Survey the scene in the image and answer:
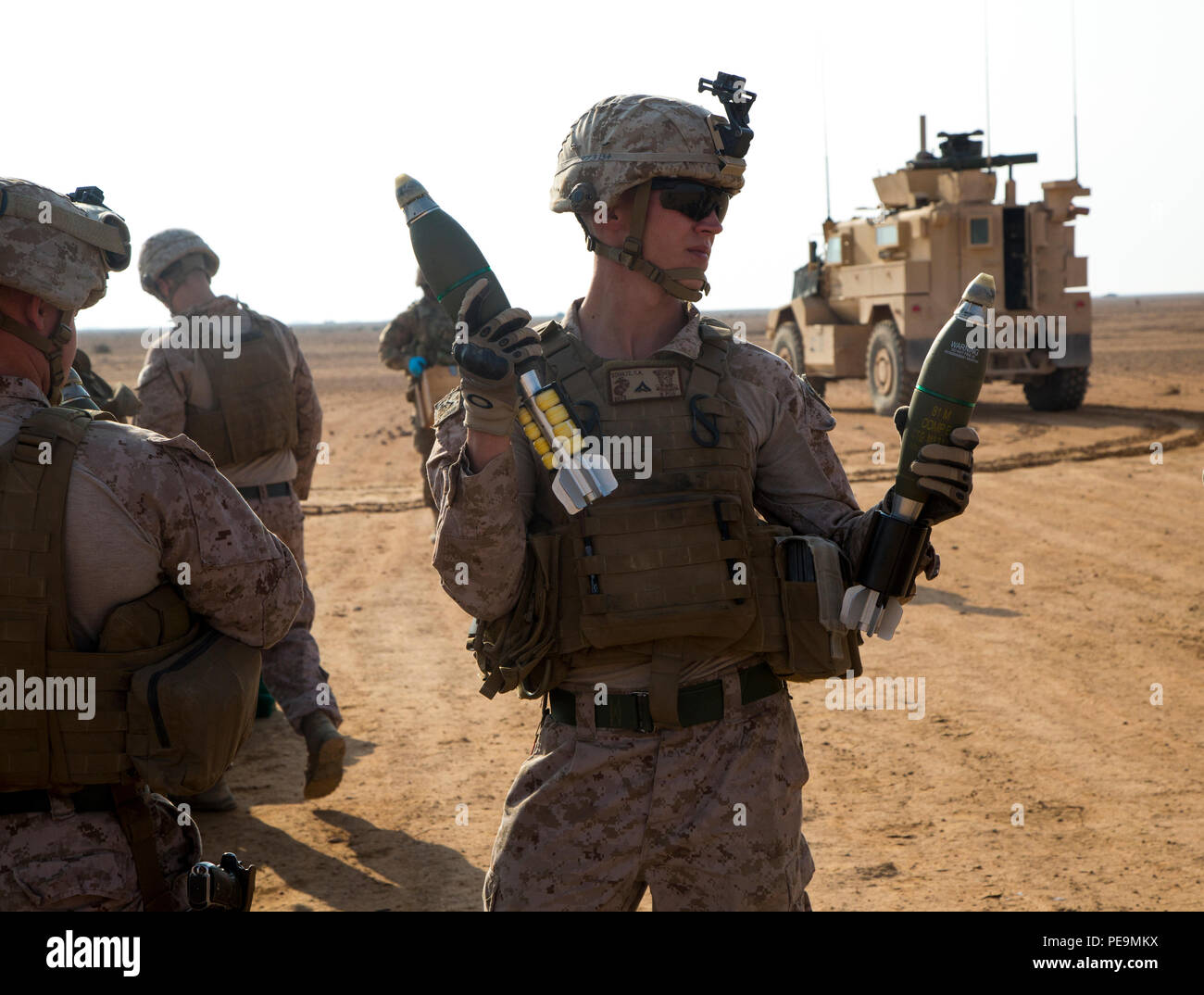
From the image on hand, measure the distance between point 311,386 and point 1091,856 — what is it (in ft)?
13.0

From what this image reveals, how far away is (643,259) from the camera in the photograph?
2775 millimetres

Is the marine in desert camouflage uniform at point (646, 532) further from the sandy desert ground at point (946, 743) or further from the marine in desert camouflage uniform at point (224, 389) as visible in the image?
the marine in desert camouflage uniform at point (224, 389)

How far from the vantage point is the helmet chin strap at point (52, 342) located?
2436 millimetres

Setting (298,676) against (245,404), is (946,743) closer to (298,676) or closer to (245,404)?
(298,676)

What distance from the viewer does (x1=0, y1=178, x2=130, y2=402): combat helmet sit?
2.42m

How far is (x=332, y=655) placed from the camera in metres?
7.72

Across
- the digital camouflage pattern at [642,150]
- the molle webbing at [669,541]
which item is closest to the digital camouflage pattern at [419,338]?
the digital camouflage pattern at [642,150]

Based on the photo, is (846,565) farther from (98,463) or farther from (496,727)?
(496,727)

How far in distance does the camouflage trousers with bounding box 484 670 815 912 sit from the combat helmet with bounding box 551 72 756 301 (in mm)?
981

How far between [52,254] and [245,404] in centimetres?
314
